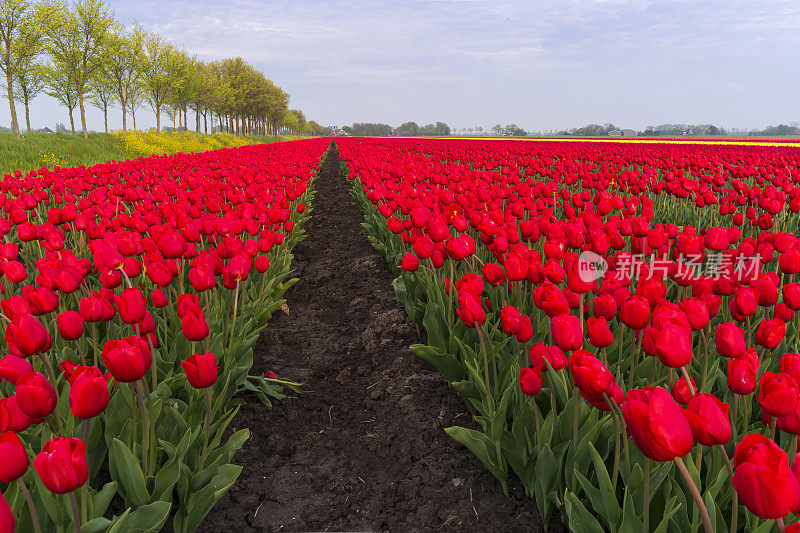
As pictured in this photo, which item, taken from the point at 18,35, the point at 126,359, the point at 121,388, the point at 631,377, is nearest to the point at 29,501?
the point at 126,359

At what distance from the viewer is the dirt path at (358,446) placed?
8.34 feet

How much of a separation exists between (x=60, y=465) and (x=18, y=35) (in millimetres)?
40419

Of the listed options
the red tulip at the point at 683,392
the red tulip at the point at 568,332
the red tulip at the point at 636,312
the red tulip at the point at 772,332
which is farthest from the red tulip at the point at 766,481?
the red tulip at the point at 772,332

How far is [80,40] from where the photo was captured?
114 feet

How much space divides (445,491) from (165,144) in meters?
29.5

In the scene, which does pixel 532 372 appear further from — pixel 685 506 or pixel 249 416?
pixel 249 416

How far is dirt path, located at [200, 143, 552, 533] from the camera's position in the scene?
254 cm

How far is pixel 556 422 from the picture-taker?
2.31 meters

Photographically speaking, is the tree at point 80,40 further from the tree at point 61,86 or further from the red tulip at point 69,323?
the red tulip at point 69,323

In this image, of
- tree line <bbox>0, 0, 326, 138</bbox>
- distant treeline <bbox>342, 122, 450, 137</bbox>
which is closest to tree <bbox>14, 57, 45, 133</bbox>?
tree line <bbox>0, 0, 326, 138</bbox>

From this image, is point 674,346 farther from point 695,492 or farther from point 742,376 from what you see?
point 695,492

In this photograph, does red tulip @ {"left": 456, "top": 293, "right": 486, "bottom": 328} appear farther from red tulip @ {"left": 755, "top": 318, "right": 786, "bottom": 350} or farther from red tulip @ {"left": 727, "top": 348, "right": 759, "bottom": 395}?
red tulip @ {"left": 755, "top": 318, "right": 786, "bottom": 350}

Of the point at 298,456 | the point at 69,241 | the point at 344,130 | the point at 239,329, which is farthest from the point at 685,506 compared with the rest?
the point at 344,130

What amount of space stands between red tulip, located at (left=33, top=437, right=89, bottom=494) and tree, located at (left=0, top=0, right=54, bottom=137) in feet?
119
